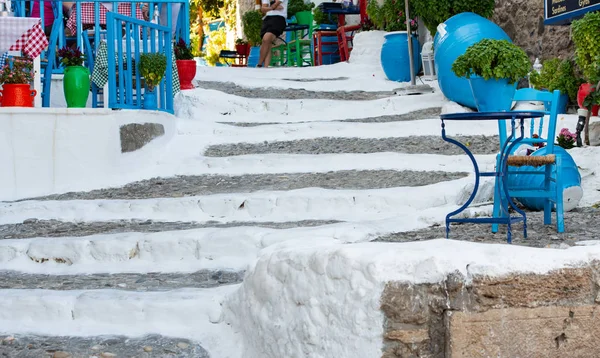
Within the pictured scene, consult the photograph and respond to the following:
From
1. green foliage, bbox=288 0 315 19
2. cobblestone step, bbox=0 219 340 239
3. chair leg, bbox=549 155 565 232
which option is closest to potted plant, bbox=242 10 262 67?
green foliage, bbox=288 0 315 19

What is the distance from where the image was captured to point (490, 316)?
2.68 meters

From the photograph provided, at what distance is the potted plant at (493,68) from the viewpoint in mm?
6035

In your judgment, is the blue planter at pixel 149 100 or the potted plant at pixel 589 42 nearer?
the potted plant at pixel 589 42

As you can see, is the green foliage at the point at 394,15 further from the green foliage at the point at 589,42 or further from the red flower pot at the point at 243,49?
the red flower pot at the point at 243,49

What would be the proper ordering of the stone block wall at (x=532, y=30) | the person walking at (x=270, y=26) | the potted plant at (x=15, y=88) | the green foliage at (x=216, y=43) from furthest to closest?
the green foliage at (x=216, y=43) → the person walking at (x=270, y=26) → the stone block wall at (x=532, y=30) → the potted plant at (x=15, y=88)

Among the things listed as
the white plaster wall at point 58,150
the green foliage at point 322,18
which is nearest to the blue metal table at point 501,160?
the white plaster wall at point 58,150

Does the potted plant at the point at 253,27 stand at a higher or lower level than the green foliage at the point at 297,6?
lower

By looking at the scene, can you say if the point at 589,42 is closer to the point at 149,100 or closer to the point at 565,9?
the point at 565,9

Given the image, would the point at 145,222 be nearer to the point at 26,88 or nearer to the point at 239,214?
the point at 239,214

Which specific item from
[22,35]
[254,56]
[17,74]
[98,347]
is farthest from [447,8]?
[98,347]

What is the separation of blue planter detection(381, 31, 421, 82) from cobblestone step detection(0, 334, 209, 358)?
5802mm

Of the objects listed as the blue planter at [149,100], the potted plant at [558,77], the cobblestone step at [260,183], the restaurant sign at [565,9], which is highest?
the restaurant sign at [565,9]

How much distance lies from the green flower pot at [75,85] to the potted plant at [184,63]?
149 cm

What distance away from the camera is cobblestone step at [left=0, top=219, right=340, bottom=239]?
4594 mm
